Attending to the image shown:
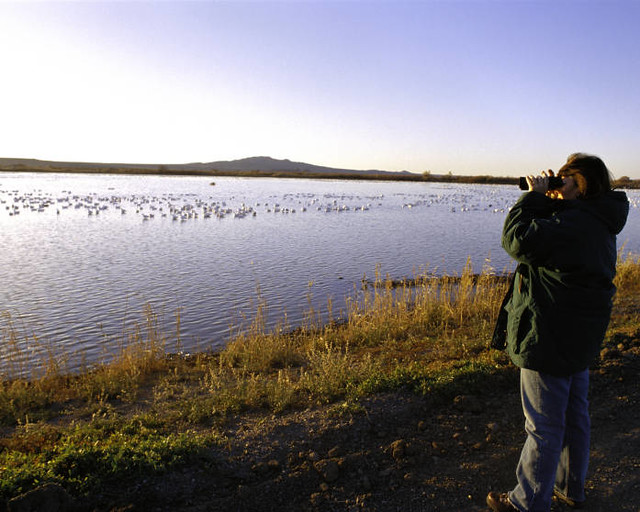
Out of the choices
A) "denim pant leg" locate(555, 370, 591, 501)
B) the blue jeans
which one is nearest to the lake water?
the blue jeans

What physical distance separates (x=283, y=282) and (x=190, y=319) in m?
3.72

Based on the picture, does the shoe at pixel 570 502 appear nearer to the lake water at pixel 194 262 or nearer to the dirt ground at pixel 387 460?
the dirt ground at pixel 387 460

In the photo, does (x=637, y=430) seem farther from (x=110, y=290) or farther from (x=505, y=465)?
(x=110, y=290)

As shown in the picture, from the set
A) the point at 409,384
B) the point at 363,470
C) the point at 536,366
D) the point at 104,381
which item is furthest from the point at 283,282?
the point at 536,366

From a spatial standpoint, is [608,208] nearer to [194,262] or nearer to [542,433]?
[542,433]

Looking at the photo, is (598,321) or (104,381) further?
(104,381)

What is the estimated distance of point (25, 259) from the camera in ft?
50.4

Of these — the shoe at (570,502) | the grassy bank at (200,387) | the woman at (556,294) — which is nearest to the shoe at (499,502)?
the woman at (556,294)

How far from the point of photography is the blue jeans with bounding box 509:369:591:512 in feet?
10.0

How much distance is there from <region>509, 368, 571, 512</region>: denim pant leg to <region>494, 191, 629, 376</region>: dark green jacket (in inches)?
5.4

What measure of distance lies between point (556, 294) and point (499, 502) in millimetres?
1589

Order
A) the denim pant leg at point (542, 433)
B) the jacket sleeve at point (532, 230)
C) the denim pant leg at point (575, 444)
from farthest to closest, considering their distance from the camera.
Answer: the denim pant leg at point (575, 444) < the denim pant leg at point (542, 433) < the jacket sleeve at point (532, 230)

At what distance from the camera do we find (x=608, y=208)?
291 cm

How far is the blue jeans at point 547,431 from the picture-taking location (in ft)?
10.0
